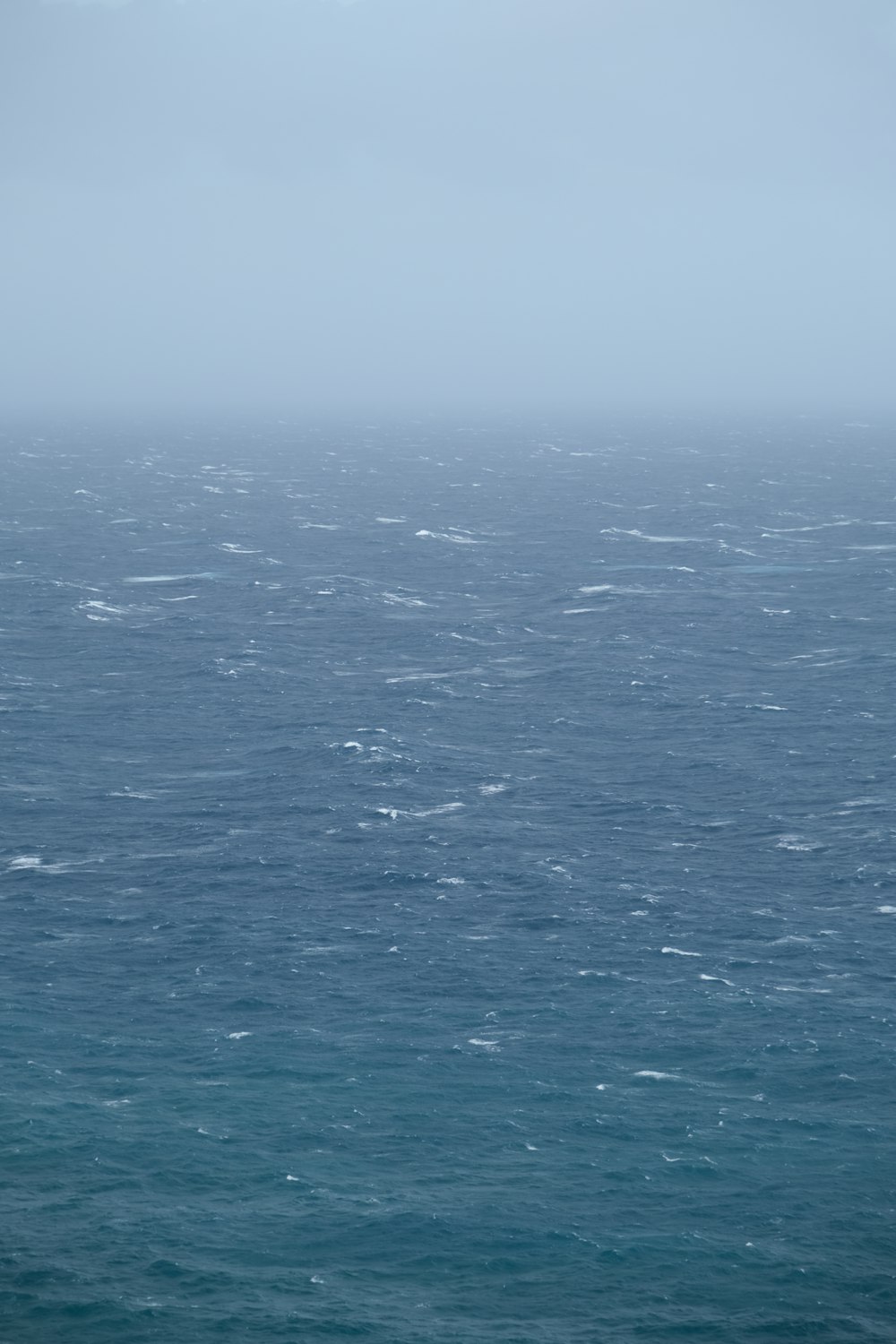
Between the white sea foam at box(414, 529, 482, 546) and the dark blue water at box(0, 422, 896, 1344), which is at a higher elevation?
the white sea foam at box(414, 529, 482, 546)

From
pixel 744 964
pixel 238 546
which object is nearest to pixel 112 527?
pixel 238 546

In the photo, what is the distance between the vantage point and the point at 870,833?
76875 mm

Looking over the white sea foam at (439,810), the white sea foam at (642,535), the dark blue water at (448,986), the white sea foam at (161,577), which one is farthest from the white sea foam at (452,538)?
the white sea foam at (439,810)

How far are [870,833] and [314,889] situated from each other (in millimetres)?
28185

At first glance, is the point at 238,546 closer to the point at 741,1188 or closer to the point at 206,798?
the point at 206,798

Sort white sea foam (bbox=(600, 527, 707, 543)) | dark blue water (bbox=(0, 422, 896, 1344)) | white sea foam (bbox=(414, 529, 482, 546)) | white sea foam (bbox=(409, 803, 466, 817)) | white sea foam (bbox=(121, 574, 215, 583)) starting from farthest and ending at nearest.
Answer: white sea foam (bbox=(600, 527, 707, 543))
white sea foam (bbox=(414, 529, 482, 546))
white sea foam (bbox=(121, 574, 215, 583))
white sea foam (bbox=(409, 803, 466, 817))
dark blue water (bbox=(0, 422, 896, 1344))

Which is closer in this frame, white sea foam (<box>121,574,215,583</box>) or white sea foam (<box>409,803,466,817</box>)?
white sea foam (<box>409,803,466,817</box>)

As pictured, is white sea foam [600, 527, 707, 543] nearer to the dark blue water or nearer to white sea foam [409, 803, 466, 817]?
the dark blue water

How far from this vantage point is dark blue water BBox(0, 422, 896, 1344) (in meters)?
45.4

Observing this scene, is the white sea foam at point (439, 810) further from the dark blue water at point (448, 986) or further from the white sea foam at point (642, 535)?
the white sea foam at point (642, 535)

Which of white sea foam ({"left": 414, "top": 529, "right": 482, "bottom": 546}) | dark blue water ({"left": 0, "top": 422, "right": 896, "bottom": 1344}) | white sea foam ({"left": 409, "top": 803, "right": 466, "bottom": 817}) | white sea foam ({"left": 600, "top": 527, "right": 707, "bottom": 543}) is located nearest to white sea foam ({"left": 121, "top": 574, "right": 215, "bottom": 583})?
dark blue water ({"left": 0, "top": 422, "right": 896, "bottom": 1344})

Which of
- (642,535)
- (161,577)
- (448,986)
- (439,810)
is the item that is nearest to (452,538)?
(642,535)

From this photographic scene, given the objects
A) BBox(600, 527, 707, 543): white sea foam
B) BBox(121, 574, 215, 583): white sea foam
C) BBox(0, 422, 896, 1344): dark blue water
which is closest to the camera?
BBox(0, 422, 896, 1344): dark blue water

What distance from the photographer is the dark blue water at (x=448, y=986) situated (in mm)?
45375
